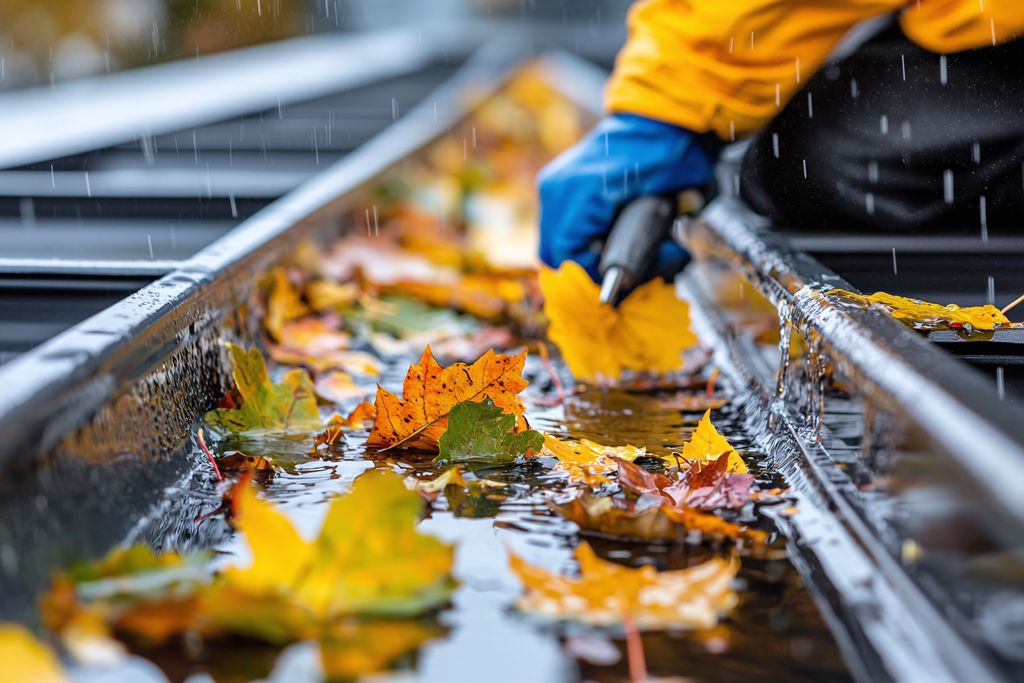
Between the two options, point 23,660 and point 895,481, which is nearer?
point 23,660

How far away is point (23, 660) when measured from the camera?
64 centimetres

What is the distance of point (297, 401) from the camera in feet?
4.35

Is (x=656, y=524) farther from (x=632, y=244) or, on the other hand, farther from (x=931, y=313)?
(x=632, y=244)

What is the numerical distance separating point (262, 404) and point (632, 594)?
619mm

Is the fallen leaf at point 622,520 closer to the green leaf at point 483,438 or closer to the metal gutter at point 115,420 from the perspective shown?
the green leaf at point 483,438

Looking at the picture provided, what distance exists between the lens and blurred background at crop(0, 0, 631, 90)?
495 inches

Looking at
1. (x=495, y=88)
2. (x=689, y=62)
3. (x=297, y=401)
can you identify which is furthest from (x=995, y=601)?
(x=495, y=88)

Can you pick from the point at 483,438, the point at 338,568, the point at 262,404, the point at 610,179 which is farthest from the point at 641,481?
the point at 610,179

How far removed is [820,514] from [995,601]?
1.12 feet

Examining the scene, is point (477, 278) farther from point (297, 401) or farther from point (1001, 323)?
point (1001, 323)

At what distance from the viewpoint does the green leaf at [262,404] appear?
126 centimetres

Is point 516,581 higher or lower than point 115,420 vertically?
lower

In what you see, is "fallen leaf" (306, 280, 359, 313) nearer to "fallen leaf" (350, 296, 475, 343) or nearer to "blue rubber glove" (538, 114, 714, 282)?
"fallen leaf" (350, 296, 475, 343)

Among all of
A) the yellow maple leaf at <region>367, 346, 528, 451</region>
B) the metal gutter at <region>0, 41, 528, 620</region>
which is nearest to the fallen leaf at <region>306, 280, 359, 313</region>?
the metal gutter at <region>0, 41, 528, 620</region>
